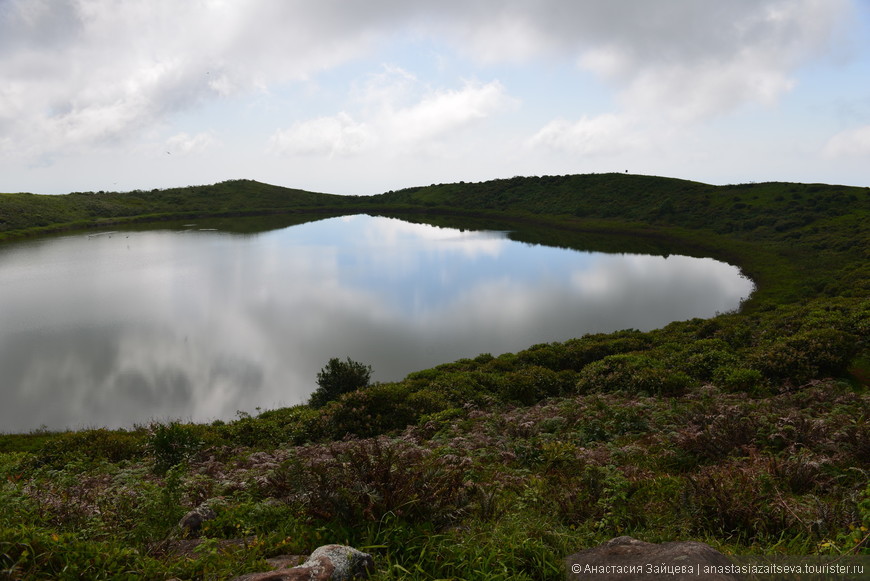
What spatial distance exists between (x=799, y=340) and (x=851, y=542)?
18.6 m

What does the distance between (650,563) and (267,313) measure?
4714 centimetres

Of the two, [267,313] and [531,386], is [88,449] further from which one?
[267,313]

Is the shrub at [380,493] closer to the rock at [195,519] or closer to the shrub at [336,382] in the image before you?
the rock at [195,519]

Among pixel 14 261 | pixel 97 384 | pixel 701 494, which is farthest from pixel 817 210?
pixel 14 261

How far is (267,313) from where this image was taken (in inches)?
1857

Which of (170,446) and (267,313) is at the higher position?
(170,446)

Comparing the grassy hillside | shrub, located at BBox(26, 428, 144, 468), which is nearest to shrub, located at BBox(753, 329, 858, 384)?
shrub, located at BBox(26, 428, 144, 468)

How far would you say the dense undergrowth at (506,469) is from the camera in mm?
5270

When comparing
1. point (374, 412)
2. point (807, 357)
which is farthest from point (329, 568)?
point (807, 357)

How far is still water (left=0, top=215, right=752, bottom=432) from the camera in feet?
94.6

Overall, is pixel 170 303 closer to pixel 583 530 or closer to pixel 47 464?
pixel 47 464

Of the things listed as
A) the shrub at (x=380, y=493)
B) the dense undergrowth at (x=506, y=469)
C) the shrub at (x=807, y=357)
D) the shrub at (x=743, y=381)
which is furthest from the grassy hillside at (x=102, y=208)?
the shrub at (x=807, y=357)

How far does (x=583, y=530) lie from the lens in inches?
243

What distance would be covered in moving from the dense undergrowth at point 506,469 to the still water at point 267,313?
697cm
